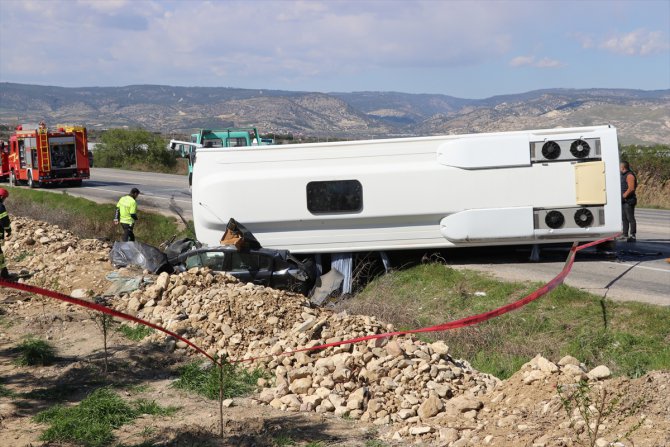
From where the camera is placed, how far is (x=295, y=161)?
48.5 feet

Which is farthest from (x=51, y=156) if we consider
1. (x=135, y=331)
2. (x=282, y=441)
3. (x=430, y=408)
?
(x=430, y=408)

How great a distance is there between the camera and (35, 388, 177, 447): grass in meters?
7.37

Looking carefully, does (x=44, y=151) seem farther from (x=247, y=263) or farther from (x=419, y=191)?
(x=419, y=191)

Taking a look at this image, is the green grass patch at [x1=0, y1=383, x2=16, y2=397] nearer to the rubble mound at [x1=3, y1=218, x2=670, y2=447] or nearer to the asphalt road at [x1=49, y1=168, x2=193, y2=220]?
the rubble mound at [x1=3, y1=218, x2=670, y2=447]

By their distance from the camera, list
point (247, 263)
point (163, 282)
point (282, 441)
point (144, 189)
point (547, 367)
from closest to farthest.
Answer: point (282, 441), point (547, 367), point (163, 282), point (247, 263), point (144, 189)

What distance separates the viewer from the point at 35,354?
10117 mm

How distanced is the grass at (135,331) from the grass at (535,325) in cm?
337

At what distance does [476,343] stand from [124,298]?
6491 millimetres

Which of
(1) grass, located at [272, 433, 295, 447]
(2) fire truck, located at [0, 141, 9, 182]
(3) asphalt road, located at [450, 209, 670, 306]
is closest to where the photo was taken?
(1) grass, located at [272, 433, 295, 447]

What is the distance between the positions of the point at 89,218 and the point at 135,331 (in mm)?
12885

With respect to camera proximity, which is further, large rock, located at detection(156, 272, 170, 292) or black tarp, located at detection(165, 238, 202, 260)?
black tarp, located at detection(165, 238, 202, 260)

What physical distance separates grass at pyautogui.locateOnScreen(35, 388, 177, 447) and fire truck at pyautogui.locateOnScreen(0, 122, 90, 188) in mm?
25588

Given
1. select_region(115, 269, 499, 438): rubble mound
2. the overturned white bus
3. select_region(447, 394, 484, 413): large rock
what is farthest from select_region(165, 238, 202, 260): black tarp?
select_region(447, 394, 484, 413): large rock

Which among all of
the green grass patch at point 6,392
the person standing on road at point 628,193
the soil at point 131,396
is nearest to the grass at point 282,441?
the soil at point 131,396
